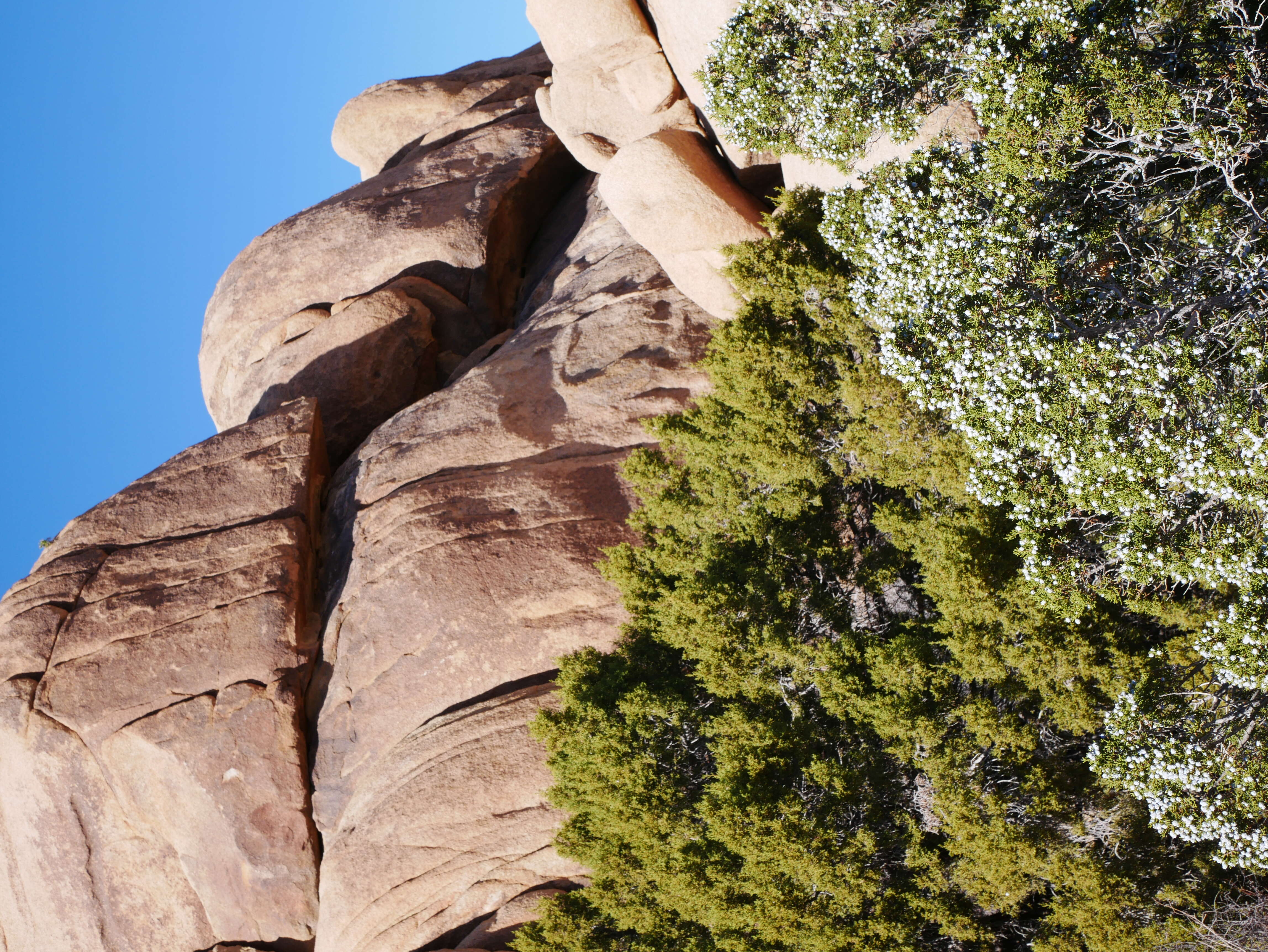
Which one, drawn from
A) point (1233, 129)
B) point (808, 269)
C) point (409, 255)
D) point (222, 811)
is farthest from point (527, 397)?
point (1233, 129)

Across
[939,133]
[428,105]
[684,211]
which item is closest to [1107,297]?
[939,133]

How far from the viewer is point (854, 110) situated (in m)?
15.1

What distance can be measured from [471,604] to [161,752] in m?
6.96

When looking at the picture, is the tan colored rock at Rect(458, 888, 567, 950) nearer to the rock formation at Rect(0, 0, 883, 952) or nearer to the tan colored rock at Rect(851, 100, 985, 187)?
the rock formation at Rect(0, 0, 883, 952)

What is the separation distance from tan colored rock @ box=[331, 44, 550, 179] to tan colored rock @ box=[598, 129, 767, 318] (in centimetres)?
1181

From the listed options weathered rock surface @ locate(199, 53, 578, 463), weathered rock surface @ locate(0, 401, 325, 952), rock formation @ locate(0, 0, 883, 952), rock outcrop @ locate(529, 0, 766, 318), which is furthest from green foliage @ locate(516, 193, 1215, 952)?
weathered rock surface @ locate(199, 53, 578, 463)

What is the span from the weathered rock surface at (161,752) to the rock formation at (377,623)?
2.1 inches

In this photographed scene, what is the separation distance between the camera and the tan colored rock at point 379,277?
24.7 metres

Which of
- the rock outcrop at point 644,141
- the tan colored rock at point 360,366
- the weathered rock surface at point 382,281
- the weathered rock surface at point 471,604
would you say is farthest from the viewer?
the weathered rock surface at point 382,281

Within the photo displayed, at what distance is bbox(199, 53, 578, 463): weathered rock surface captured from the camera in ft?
80.8

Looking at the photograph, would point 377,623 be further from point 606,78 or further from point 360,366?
point 606,78

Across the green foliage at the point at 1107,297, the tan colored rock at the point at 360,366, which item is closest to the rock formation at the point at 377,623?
the tan colored rock at the point at 360,366

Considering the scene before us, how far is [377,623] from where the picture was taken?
18219mm

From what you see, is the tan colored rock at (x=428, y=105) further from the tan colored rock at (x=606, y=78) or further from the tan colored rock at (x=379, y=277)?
the tan colored rock at (x=606, y=78)
